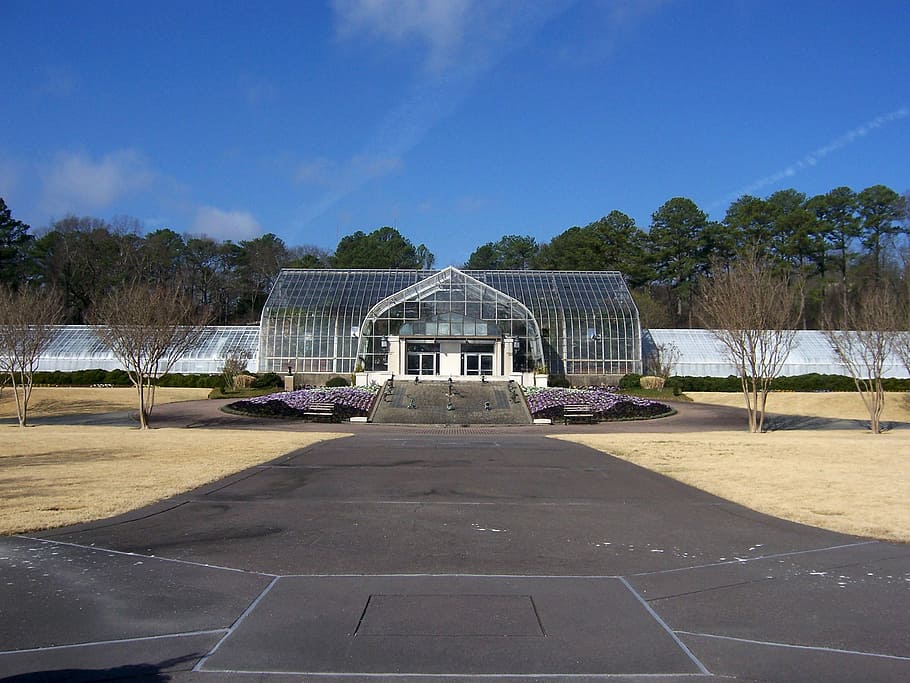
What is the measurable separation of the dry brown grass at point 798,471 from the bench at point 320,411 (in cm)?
1357

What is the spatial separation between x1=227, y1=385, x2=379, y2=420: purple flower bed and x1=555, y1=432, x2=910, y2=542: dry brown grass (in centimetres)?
1348

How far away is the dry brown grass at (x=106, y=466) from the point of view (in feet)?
36.4

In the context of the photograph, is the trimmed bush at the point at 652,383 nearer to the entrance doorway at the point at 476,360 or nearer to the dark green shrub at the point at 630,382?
the dark green shrub at the point at 630,382

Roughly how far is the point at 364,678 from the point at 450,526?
529 centimetres

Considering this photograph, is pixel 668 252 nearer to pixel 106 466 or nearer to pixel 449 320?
pixel 449 320

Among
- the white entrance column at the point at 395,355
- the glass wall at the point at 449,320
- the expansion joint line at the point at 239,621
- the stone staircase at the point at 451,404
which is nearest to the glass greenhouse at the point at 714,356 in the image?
the glass wall at the point at 449,320

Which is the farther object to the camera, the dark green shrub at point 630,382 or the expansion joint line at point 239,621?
the dark green shrub at point 630,382

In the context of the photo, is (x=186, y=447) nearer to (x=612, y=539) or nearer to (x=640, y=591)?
(x=612, y=539)

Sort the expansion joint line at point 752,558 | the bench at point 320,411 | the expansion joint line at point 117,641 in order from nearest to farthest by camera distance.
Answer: the expansion joint line at point 117,641
the expansion joint line at point 752,558
the bench at point 320,411

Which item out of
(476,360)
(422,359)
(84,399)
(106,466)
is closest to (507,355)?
(476,360)

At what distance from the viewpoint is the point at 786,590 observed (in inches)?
287

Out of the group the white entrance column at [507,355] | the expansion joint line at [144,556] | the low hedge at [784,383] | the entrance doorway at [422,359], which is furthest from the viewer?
the low hedge at [784,383]

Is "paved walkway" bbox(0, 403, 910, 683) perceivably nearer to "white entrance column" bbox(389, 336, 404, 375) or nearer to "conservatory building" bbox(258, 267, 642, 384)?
"white entrance column" bbox(389, 336, 404, 375)

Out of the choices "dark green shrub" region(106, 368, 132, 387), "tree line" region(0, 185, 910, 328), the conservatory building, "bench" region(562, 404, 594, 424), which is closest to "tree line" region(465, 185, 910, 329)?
"tree line" region(0, 185, 910, 328)
